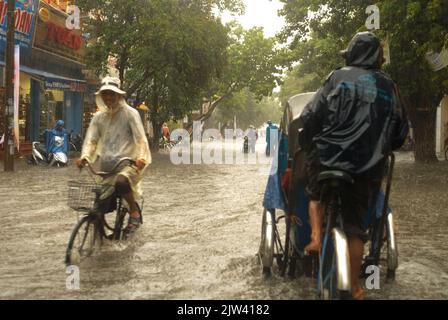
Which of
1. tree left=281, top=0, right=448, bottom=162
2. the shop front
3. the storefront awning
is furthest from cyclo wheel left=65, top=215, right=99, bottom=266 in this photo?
the storefront awning

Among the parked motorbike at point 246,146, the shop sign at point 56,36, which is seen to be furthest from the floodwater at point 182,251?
the parked motorbike at point 246,146

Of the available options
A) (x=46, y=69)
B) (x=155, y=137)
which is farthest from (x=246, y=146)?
(x=46, y=69)

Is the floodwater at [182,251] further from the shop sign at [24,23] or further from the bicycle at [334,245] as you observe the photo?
the shop sign at [24,23]

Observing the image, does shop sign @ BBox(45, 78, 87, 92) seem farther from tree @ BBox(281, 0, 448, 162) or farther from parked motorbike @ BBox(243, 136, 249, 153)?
parked motorbike @ BBox(243, 136, 249, 153)

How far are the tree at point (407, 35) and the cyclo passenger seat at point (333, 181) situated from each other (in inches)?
381

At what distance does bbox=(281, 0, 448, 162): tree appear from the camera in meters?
13.6

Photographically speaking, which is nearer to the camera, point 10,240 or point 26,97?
point 10,240

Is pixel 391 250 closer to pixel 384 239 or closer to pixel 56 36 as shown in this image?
pixel 384 239

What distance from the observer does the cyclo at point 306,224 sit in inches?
150

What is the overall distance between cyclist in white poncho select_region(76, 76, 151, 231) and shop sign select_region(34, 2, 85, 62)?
18154 mm

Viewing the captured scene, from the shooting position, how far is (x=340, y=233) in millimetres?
3848
